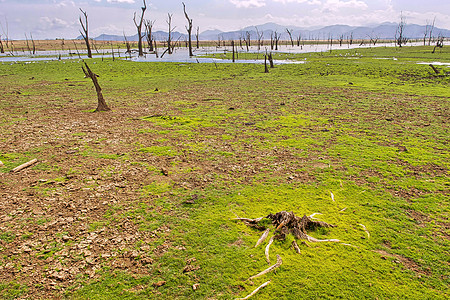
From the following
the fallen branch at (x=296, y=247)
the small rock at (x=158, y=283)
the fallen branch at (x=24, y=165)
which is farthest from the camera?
the fallen branch at (x=24, y=165)

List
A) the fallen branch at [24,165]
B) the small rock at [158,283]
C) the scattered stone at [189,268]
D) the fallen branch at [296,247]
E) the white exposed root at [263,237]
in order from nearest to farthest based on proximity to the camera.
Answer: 1. the small rock at [158,283]
2. the scattered stone at [189,268]
3. the fallen branch at [296,247]
4. the white exposed root at [263,237]
5. the fallen branch at [24,165]

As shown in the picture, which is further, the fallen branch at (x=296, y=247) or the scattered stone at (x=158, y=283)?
the fallen branch at (x=296, y=247)

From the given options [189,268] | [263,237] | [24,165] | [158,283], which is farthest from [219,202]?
[24,165]

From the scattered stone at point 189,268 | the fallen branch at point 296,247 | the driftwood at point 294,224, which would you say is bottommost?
the scattered stone at point 189,268

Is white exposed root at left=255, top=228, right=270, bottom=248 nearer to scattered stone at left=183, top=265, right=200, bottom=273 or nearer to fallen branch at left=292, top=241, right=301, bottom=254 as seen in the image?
fallen branch at left=292, top=241, right=301, bottom=254

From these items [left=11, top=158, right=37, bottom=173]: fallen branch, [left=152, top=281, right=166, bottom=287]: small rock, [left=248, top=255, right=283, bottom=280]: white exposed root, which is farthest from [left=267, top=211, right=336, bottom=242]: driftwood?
[left=11, top=158, right=37, bottom=173]: fallen branch

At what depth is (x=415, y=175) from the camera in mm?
6281

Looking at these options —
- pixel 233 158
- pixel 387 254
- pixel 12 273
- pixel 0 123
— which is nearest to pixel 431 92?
pixel 233 158

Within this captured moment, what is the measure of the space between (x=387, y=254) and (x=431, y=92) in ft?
52.9

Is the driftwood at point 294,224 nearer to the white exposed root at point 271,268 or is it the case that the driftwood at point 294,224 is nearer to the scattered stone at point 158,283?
the white exposed root at point 271,268

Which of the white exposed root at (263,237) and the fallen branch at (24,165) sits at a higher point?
the fallen branch at (24,165)

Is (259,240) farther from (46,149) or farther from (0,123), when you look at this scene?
(0,123)

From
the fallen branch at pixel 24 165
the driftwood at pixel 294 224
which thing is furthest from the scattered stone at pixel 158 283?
the fallen branch at pixel 24 165

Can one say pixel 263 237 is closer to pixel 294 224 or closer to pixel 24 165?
pixel 294 224
